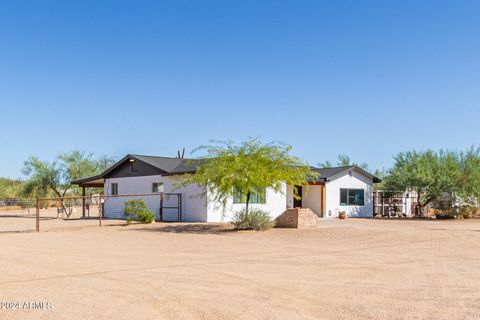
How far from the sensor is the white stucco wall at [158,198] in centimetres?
2986

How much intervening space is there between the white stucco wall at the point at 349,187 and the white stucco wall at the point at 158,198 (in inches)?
392

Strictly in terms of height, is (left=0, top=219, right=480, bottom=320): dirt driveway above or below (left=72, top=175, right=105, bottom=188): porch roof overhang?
below

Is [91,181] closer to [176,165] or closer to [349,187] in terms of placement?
[176,165]

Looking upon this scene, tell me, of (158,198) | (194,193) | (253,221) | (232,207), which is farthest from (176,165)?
(253,221)

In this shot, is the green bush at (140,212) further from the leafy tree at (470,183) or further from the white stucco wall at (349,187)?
the leafy tree at (470,183)

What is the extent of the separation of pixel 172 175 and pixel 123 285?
20087 millimetres

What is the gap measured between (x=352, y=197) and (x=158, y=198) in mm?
13772

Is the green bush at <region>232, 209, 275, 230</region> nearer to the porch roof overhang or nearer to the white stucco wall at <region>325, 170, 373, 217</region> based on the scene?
the white stucco wall at <region>325, 170, 373, 217</region>

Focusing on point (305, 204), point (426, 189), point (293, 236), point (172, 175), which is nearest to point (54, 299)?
point (293, 236)

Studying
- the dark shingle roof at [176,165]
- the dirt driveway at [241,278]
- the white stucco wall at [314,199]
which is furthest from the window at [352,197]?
the dirt driveway at [241,278]

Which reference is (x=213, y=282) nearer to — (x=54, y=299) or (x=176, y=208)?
(x=54, y=299)

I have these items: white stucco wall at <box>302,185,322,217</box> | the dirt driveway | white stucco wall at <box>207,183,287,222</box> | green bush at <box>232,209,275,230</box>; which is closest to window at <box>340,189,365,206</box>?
white stucco wall at <box>302,185,322,217</box>

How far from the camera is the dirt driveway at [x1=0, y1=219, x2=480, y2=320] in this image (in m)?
8.32

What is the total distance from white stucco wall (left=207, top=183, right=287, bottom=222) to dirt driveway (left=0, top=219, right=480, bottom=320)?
9.26 meters
